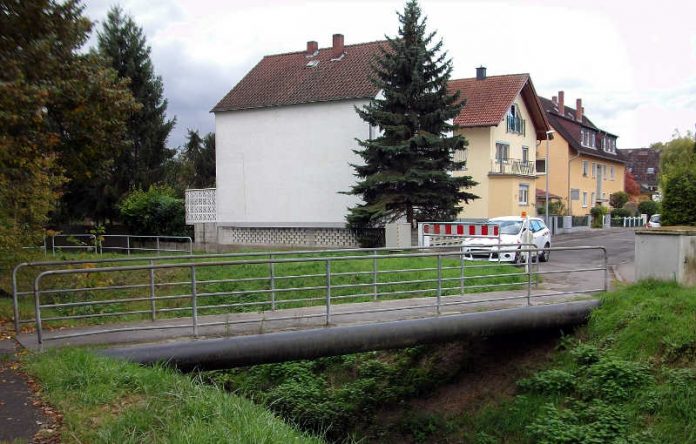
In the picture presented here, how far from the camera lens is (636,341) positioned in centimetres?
972

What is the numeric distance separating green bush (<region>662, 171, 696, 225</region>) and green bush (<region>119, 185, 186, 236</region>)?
86.0 ft

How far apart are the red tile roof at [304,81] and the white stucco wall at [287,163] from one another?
0.46m

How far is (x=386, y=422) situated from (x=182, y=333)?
14.2 feet

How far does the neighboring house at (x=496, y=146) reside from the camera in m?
39.5

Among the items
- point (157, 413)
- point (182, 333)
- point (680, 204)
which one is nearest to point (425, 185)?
point (680, 204)

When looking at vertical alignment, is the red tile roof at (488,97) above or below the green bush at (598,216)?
above

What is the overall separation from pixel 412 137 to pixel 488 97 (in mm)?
17542

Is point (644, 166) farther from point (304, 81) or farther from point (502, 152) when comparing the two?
point (304, 81)

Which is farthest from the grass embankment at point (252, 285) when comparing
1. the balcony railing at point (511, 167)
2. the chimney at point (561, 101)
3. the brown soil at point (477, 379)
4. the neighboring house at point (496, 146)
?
the chimney at point (561, 101)

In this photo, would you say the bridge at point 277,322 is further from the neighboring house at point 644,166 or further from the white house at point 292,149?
the neighboring house at point 644,166

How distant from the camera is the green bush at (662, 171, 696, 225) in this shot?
13094 millimetres

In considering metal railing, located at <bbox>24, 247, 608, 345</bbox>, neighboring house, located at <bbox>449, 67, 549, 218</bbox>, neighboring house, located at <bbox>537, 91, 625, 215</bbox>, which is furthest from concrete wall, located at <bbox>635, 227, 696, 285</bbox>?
neighboring house, located at <bbox>537, 91, 625, 215</bbox>

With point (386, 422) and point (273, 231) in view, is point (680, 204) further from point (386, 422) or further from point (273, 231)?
point (273, 231)

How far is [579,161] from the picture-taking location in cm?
5531
